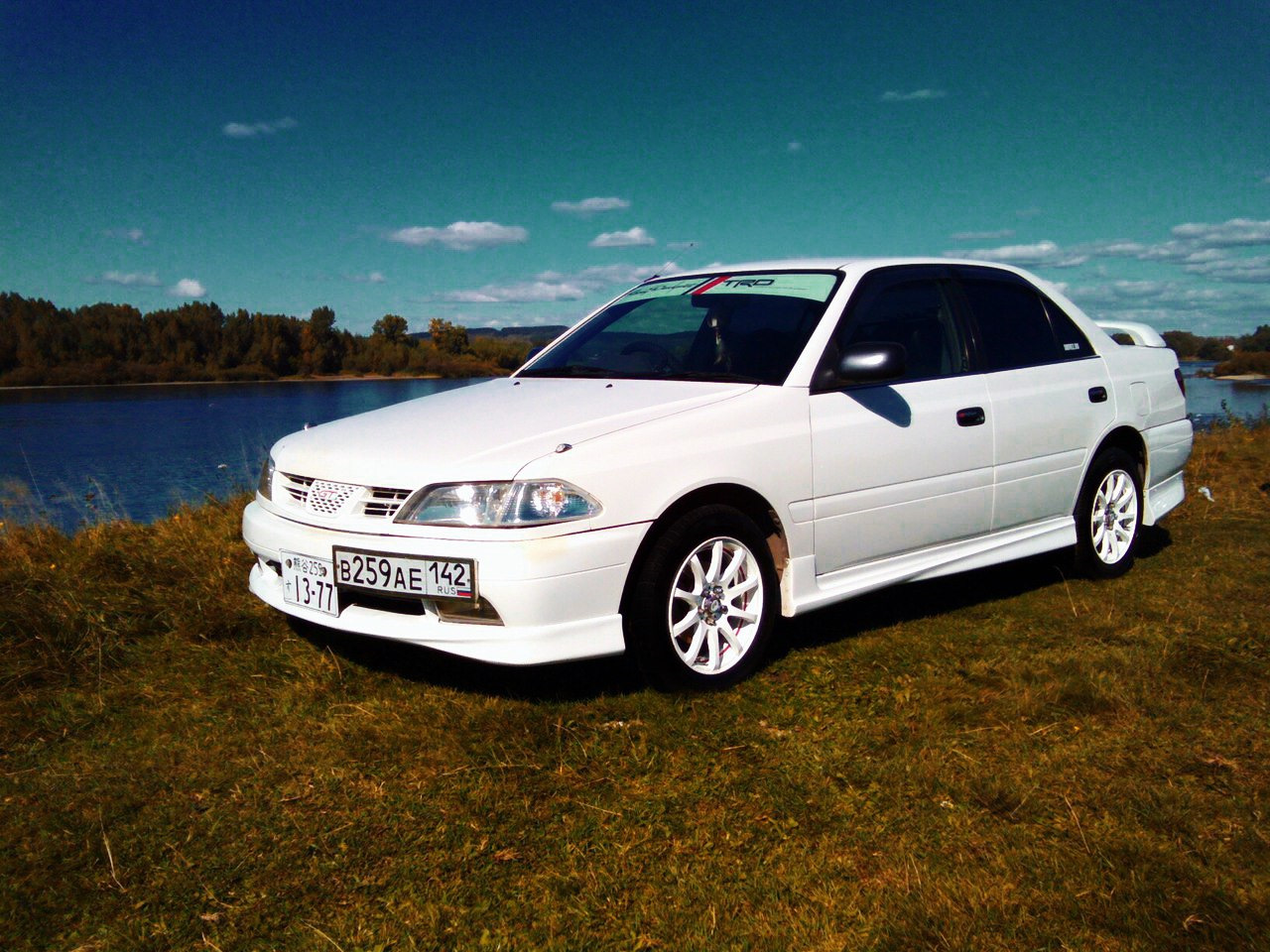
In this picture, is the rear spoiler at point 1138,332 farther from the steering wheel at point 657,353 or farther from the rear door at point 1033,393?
the steering wheel at point 657,353

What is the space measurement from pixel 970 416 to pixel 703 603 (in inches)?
67.3

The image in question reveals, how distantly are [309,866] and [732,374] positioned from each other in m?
2.40

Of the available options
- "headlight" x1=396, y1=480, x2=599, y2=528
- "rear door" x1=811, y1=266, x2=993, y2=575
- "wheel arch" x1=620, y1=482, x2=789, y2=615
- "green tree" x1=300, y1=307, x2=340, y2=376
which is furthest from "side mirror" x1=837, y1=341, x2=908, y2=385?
"green tree" x1=300, y1=307, x2=340, y2=376

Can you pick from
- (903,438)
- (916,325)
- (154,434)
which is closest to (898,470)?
(903,438)

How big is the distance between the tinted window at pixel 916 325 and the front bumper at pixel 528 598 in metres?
1.69

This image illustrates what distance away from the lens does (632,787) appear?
9.44 ft

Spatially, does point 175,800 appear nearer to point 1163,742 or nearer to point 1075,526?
point 1163,742

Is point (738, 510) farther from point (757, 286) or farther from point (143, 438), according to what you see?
point (143, 438)

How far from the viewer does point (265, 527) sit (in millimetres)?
3709

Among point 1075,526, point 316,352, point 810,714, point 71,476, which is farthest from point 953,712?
point 316,352

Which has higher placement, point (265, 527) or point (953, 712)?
point (265, 527)

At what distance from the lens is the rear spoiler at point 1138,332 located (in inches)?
234

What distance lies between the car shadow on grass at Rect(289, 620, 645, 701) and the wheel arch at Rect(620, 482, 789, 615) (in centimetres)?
44

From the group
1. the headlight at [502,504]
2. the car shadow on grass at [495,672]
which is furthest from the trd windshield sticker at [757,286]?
the car shadow on grass at [495,672]
